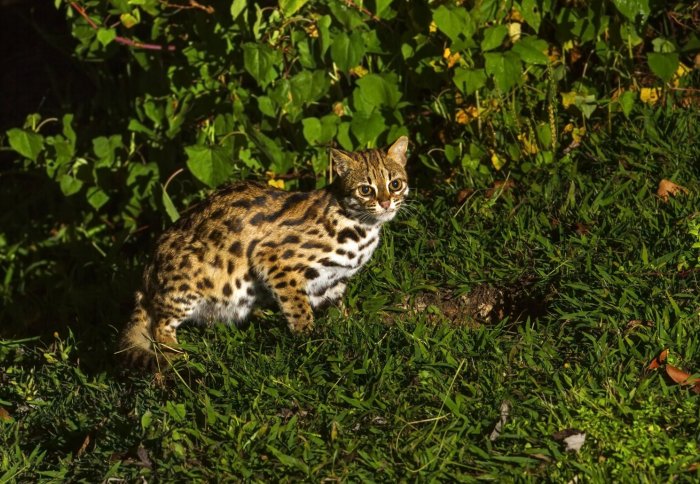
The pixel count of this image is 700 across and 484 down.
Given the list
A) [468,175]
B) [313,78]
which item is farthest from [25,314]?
[468,175]

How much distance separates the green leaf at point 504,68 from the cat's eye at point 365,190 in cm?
118

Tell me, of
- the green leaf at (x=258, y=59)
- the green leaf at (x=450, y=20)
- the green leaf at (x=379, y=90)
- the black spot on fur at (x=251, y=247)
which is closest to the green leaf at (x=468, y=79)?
the green leaf at (x=450, y=20)

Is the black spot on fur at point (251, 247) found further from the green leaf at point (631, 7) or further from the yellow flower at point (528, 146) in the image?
the green leaf at point (631, 7)

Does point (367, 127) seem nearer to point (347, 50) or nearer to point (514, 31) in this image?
point (347, 50)

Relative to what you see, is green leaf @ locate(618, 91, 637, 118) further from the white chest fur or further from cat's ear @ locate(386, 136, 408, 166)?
the white chest fur

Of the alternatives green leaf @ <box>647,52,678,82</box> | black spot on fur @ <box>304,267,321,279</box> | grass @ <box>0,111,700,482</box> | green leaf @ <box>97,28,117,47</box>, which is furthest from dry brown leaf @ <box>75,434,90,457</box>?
green leaf @ <box>647,52,678,82</box>

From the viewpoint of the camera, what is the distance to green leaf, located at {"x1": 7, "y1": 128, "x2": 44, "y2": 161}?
7.07 metres

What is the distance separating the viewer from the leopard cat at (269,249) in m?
5.97

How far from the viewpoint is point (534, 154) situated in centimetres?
695

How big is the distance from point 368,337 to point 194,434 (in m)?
1.14

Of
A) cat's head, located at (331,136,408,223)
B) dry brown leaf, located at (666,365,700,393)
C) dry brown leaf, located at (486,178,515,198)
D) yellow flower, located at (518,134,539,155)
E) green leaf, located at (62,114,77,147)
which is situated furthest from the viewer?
green leaf, located at (62,114,77,147)

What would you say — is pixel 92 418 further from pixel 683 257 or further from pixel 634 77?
pixel 634 77

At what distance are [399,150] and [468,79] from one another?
27.6 inches

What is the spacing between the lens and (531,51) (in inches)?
259
